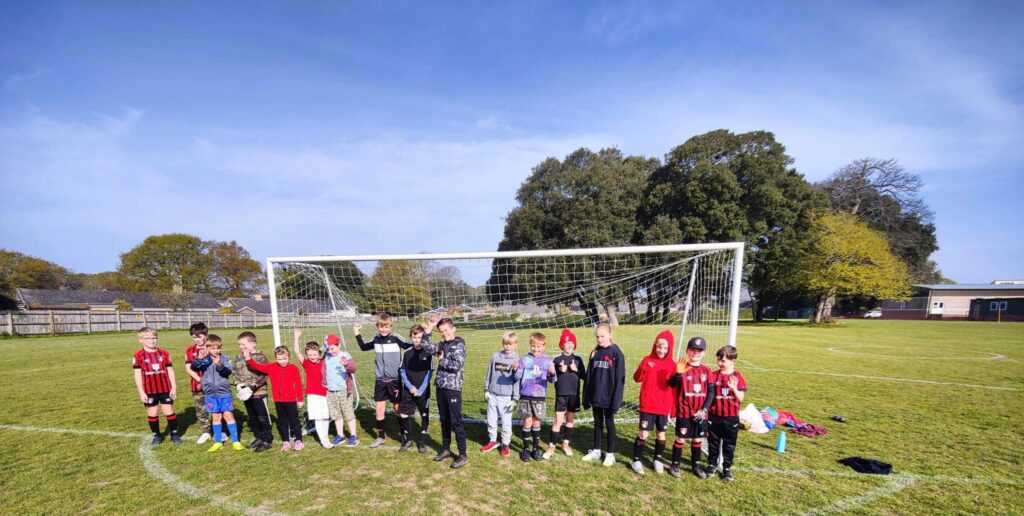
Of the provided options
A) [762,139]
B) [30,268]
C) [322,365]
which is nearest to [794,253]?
[762,139]

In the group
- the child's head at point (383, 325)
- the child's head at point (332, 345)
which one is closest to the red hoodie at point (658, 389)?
the child's head at point (383, 325)

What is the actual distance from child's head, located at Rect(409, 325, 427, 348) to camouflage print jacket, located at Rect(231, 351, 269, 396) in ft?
5.98

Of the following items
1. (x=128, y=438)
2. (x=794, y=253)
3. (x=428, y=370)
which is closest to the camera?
(x=428, y=370)

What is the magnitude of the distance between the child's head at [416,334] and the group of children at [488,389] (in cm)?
2

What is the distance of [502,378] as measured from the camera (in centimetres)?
488

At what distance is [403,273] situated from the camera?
8422 millimetres

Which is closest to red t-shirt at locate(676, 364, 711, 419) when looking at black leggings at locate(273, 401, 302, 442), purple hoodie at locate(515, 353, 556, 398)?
purple hoodie at locate(515, 353, 556, 398)

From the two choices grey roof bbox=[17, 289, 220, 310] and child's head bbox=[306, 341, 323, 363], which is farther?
grey roof bbox=[17, 289, 220, 310]

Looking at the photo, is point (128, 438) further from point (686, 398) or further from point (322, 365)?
point (686, 398)

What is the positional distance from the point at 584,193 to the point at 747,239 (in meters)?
10.7

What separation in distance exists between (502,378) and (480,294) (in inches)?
165

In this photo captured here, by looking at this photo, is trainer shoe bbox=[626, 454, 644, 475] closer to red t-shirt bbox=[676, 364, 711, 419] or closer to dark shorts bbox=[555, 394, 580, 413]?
red t-shirt bbox=[676, 364, 711, 419]

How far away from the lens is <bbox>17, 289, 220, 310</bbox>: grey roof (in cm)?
4806

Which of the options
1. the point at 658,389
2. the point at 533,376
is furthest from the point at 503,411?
the point at 658,389
